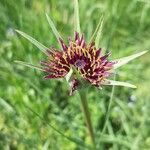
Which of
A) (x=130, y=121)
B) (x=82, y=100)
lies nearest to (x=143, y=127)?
(x=130, y=121)

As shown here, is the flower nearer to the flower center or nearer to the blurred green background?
the flower center

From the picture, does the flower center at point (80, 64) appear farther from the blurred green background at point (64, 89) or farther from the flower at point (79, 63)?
the blurred green background at point (64, 89)

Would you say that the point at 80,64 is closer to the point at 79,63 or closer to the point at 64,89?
the point at 79,63

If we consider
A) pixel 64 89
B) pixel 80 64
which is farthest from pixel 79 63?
pixel 64 89

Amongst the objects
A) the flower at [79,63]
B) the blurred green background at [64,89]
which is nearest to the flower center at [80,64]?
the flower at [79,63]

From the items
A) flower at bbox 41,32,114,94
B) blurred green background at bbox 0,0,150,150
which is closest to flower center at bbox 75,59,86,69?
flower at bbox 41,32,114,94
